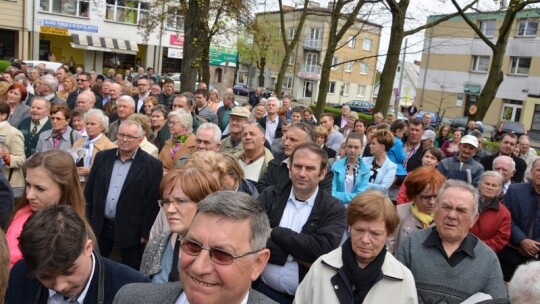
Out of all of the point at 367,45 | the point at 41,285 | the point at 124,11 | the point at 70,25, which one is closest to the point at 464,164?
the point at 41,285

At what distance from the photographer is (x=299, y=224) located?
3375 mm

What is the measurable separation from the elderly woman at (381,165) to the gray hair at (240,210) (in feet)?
12.1

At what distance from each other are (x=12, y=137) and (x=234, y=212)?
451cm

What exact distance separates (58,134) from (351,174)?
3639 mm

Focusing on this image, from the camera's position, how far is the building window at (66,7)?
33.6 meters

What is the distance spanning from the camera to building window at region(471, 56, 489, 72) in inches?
1643

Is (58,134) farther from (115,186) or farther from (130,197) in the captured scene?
(130,197)

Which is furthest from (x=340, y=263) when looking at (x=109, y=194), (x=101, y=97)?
(x=101, y=97)

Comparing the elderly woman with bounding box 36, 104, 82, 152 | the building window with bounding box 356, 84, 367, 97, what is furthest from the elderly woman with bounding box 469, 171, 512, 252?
the building window with bounding box 356, 84, 367, 97

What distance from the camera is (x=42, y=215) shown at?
86.4 inches

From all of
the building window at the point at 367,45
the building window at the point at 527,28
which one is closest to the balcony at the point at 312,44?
the building window at the point at 367,45

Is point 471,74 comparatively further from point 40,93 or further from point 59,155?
point 59,155

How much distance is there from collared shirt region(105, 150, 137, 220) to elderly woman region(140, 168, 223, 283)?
1524mm

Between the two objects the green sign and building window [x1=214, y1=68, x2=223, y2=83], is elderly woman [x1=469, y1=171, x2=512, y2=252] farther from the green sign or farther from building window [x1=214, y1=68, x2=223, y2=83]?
building window [x1=214, y1=68, x2=223, y2=83]
